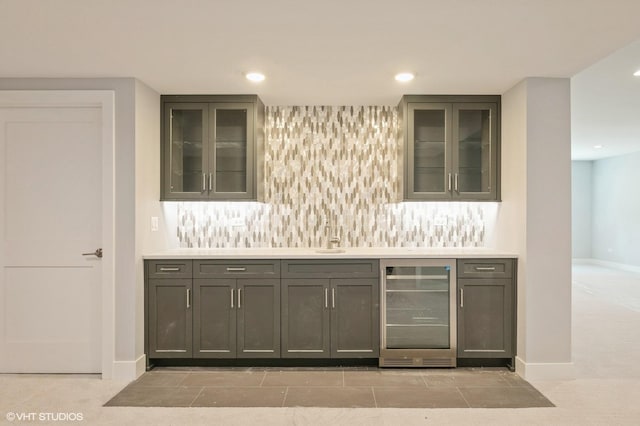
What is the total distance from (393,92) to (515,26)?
1414 mm

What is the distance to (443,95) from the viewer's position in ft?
12.8

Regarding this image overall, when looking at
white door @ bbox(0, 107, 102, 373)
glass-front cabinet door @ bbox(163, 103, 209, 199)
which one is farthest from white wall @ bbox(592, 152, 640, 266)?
white door @ bbox(0, 107, 102, 373)

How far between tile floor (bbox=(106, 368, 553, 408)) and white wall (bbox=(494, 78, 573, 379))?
1.34 ft

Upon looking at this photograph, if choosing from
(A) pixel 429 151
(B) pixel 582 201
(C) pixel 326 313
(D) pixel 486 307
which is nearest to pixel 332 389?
(C) pixel 326 313

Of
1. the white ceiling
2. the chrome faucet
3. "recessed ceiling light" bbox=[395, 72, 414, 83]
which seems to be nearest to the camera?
the white ceiling

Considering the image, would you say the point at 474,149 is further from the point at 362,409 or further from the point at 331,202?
the point at 362,409

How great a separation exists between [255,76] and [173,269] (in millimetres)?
1699

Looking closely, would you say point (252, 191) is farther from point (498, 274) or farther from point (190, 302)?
point (498, 274)

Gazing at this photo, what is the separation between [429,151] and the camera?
396 cm

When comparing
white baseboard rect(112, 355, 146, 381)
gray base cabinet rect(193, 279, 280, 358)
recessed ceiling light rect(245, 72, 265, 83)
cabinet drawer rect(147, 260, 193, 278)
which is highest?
recessed ceiling light rect(245, 72, 265, 83)

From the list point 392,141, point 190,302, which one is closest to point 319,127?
point 392,141

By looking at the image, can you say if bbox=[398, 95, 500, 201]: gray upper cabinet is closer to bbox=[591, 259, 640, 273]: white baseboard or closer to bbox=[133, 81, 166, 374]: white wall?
bbox=[133, 81, 166, 374]: white wall

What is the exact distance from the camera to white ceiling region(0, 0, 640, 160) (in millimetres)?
2311

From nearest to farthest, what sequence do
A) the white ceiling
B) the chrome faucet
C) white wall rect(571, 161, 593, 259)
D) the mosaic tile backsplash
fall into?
the white ceiling → the chrome faucet → the mosaic tile backsplash → white wall rect(571, 161, 593, 259)
